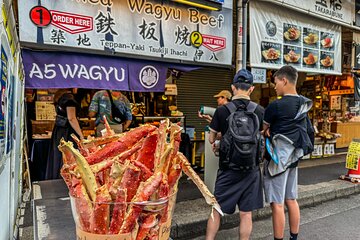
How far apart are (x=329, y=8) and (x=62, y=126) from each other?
721cm

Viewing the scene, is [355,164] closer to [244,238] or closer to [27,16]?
[244,238]

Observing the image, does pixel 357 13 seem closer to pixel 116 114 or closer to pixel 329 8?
pixel 329 8

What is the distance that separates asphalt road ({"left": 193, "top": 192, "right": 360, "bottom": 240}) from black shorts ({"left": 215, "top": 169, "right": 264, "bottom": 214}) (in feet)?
4.04

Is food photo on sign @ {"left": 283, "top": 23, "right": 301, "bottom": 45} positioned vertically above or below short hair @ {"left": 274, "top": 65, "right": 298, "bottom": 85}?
above

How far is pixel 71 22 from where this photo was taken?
4.82 metres

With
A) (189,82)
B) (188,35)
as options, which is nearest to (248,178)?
Answer: (188,35)

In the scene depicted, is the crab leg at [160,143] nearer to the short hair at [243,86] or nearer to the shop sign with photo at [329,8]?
the short hair at [243,86]

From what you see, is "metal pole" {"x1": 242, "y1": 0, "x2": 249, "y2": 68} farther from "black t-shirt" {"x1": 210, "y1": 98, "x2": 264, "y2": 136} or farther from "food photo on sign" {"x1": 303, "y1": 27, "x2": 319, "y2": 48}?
"black t-shirt" {"x1": 210, "y1": 98, "x2": 264, "y2": 136}

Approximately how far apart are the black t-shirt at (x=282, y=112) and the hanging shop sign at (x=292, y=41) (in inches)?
120

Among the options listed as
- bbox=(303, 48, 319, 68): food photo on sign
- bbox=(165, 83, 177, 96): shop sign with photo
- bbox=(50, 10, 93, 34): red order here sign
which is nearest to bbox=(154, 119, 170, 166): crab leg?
bbox=(50, 10, 93, 34): red order here sign

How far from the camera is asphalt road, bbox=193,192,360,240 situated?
4.61 m

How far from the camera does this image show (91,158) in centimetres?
183

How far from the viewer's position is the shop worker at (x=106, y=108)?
5.93m

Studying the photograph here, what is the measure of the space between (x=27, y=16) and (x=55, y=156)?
9.61ft
